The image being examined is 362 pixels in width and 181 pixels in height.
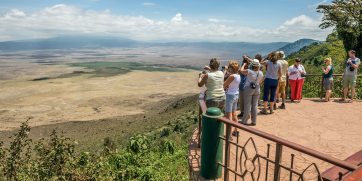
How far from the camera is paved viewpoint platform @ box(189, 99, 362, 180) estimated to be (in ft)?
27.8

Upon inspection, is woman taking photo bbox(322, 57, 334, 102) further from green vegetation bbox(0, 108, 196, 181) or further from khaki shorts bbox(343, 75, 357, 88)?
green vegetation bbox(0, 108, 196, 181)

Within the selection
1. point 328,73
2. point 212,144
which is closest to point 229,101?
point 212,144

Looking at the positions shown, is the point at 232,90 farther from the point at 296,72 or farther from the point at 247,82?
the point at 296,72

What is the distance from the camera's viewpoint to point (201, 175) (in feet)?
22.6

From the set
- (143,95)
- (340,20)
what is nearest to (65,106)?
(143,95)

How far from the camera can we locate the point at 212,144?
644cm

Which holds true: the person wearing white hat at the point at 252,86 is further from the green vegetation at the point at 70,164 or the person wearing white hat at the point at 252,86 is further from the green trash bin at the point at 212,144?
the green trash bin at the point at 212,144

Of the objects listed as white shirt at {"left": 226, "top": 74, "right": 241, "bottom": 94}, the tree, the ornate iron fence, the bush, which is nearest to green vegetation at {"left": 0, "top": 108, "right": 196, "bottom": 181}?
the bush

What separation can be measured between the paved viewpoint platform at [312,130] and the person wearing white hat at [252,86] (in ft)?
2.60

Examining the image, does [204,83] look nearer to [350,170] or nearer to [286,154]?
[286,154]

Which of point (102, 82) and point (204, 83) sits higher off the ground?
point (204, 83)

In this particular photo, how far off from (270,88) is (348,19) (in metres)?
25.6

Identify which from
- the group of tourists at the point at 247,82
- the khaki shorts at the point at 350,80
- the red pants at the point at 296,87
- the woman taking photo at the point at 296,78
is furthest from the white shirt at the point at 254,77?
the khaki shorts at the point at 350,80

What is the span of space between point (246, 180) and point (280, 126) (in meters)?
4.54
